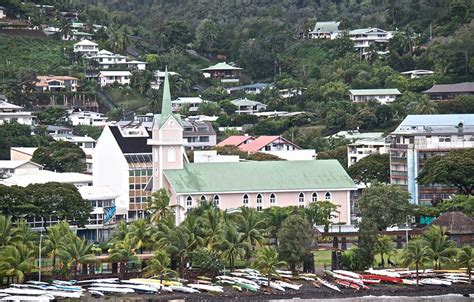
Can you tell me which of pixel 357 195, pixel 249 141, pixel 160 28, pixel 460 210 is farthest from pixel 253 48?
pixel 460 210

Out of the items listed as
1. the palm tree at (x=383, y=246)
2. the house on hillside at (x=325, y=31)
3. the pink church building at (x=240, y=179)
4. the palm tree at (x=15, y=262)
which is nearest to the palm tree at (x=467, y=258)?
the palm tree at (x=383, y=246)

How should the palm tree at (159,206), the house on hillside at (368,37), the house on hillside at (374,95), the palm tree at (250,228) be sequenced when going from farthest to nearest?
the house on hillside at (368,37) < the house on hillside at (374,95) < the palm tree at (159,206) < the palm tree at (250,228)

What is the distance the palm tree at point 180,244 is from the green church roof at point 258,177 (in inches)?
561

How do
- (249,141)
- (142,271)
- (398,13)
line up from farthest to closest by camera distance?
(398,13) < (249,141) < (142,271)

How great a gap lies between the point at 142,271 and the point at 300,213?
11.2 meters

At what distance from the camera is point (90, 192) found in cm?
9419

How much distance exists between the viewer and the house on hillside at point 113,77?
14938 centimetres

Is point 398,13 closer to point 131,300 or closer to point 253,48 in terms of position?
point 253,48

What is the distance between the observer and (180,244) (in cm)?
7538

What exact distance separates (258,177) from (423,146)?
1238 cm

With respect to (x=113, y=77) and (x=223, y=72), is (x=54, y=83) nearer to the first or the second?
(x=113, y=77)

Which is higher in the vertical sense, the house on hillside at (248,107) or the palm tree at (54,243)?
the house on hillside at (248,107)

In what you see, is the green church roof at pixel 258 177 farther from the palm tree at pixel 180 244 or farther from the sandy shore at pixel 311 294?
the sandy shore at pixel 311 294

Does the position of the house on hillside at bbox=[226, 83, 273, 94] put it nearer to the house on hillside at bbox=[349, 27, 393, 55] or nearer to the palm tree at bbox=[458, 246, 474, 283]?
the house on hillside at bbox=[349, 27, 393, 55]
